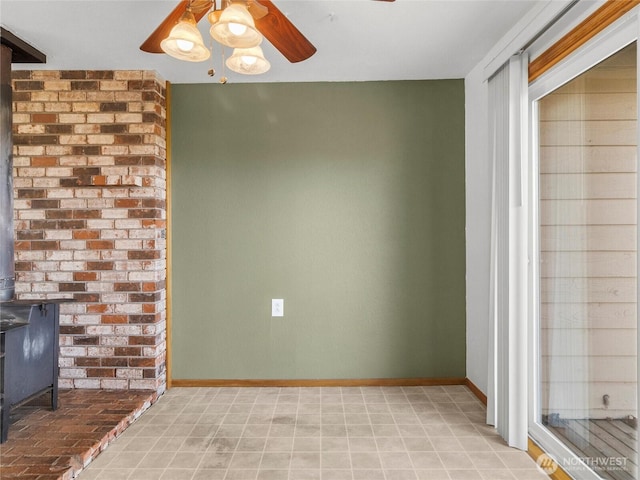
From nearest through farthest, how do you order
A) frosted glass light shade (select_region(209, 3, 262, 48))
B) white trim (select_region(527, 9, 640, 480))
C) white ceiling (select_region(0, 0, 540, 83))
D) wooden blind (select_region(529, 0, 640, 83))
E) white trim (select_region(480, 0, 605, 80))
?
frosted glass light shade (select_region(209, 3, 262, 48))
wooden blind (select_region(529, 0, 640, 83))
white trim (select_region(527, 9, 640, 480))
white trim (select_region(480, 0, 605, 80))
white ceiling (select_region(0, 0, 540, 83))

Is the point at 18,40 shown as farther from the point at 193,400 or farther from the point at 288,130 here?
the point at 193,400

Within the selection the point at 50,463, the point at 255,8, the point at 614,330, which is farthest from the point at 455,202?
the point at 50,463

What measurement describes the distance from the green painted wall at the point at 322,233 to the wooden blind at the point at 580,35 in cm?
100

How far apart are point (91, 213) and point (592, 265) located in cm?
307

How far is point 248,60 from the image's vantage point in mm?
1697

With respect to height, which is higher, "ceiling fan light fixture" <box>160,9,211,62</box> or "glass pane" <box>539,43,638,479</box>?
"ceiling fan light fixture" <box>160,9,211,62</box>

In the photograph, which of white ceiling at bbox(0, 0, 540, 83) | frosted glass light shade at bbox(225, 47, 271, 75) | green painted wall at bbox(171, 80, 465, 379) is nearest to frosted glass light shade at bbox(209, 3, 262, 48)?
frosted glass light shade at bbox(225, 47, 271, 75)

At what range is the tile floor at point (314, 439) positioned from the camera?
205 cm

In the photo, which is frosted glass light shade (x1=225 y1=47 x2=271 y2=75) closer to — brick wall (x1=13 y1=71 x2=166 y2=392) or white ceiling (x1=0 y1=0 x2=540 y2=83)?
white ceiling (x1=0 y1=0 x2=540 y2=83)

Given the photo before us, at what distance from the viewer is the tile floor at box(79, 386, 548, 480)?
80.8 inches

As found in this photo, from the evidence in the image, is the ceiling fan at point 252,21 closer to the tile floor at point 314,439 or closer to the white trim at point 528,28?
the white trim at point 528,28

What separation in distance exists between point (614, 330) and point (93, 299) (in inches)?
122
